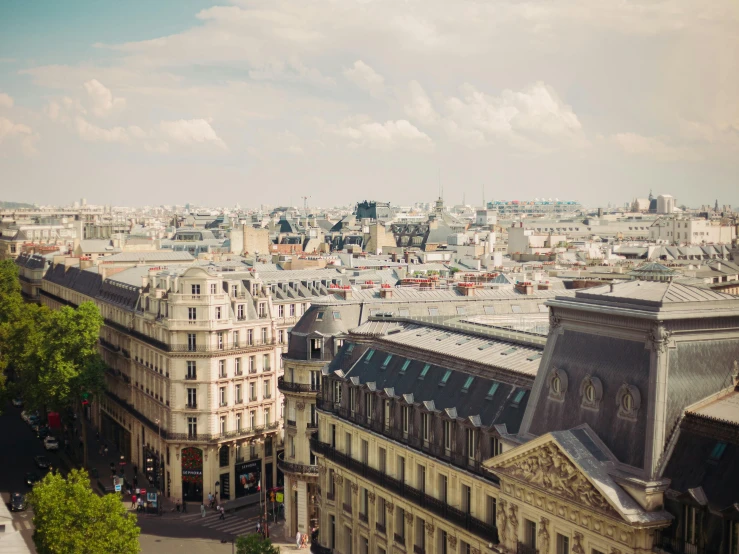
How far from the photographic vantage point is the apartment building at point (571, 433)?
31.9 meters

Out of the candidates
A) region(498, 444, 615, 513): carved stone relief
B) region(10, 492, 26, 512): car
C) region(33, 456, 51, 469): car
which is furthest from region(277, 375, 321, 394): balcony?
region(498, 444, 615, 513): carved stone relief

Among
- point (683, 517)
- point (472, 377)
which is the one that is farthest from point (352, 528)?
point (683, 517)

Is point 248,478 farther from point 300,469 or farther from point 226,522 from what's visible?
point 300,469

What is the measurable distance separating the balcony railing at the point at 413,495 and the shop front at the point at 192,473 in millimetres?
22442

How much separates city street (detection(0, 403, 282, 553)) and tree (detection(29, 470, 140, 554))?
910 cm

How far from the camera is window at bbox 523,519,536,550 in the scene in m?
37.0

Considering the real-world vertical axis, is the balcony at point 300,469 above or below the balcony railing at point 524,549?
below

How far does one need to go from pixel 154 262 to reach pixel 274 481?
50.3 meters

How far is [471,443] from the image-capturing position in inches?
1735

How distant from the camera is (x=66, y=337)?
87.4 metres

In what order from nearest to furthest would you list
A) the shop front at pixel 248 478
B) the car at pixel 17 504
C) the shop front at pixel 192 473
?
1. the car at pixel 17 504
2. the shop front at pixel 192 473
3. the shop front at pixel 248 478

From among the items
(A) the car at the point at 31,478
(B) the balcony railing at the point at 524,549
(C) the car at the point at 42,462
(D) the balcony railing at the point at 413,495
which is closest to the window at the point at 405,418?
(D) the balcony railing at the point at 413,495

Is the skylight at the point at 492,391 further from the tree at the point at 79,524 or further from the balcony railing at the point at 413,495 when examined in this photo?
the tree at the point at 79,524

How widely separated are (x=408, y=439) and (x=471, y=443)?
553cm
